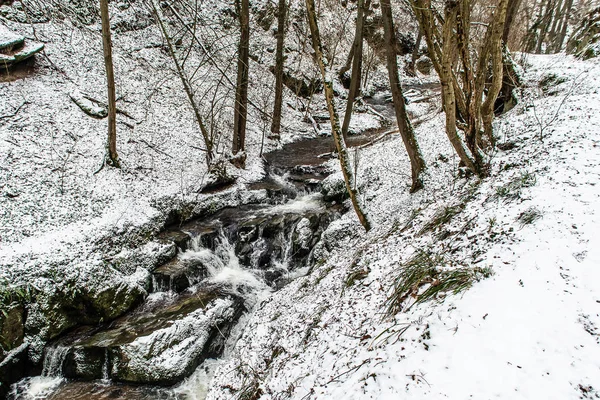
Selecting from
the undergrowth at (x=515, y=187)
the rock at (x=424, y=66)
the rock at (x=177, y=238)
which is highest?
the rock at (x=424, y=66)

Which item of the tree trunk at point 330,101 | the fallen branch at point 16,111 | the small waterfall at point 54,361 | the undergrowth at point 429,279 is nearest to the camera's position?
the undergrowth at point 429,279

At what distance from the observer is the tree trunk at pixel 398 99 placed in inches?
259

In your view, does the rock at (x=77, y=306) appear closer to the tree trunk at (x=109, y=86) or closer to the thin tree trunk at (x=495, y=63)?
the tree trunk at (x=109, y=86)

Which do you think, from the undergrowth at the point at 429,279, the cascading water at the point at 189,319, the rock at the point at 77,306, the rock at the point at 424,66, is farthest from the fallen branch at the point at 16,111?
the rock at the point at 424,66

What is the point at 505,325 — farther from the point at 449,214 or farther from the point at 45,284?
the point at 45,284

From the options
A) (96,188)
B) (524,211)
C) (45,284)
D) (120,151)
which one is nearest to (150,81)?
(120,151)

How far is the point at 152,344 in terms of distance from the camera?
17.9 feet

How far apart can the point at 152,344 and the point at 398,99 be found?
270 inches

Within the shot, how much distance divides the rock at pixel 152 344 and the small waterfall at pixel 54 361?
2 cm

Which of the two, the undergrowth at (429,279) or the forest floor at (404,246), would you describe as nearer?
the forest floor at (404,246)

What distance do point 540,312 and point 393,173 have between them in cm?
744

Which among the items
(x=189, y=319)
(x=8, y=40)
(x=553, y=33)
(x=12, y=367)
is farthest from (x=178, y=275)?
(x=553, y=33)

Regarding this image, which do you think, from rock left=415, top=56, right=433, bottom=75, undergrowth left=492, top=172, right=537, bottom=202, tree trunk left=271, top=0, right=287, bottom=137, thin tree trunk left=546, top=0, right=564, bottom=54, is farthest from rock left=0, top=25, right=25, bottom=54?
thin tree trunk left=546, top=0, right=564, bottom=54

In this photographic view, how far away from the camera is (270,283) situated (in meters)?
7.53
